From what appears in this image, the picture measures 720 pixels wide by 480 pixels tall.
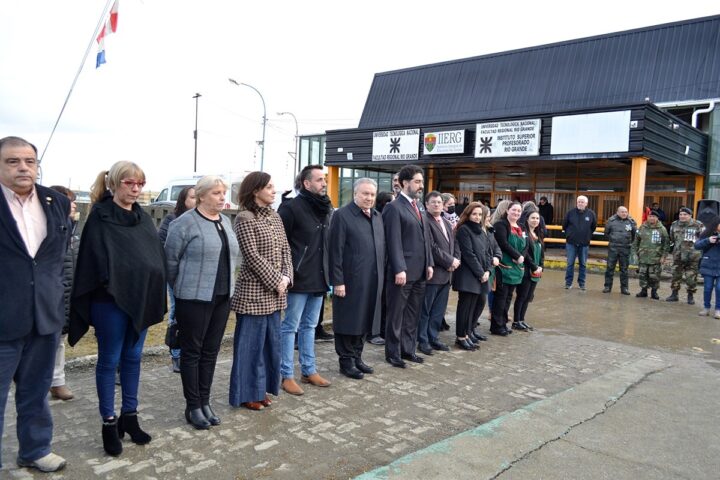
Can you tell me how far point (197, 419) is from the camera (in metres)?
3.86

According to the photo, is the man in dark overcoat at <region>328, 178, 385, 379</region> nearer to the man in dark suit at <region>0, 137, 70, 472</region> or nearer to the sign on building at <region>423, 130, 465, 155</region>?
the man in dark suit at <region>0, 137, 70, 472</region>

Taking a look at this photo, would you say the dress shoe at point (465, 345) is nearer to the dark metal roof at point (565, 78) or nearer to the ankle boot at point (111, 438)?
the ankle boot at point (111, 438)

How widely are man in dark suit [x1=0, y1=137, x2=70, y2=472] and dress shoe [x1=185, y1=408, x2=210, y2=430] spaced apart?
Answer: 85 centimetres

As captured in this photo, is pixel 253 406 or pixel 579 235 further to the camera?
pixel 579 235

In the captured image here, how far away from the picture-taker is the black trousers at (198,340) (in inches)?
151

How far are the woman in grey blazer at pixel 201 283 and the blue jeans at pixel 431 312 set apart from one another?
2857 mm

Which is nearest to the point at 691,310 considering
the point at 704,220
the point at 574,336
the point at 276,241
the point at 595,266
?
the point at 704,220

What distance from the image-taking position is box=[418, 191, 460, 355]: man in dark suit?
6.20 metres

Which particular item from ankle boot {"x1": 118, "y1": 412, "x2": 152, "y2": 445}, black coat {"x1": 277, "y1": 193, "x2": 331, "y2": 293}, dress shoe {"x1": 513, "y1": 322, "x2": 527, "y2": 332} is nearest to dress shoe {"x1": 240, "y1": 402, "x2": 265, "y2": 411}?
ankle boot {"x1": 118, "y1": 412, "x2": 152, "y2": 445}

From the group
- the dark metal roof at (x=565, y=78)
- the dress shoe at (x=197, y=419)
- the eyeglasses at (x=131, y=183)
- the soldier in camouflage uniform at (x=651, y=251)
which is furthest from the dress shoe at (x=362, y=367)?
the dark metal roof at (x=565, y=78)

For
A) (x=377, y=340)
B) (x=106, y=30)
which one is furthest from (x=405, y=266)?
(x=106, y=30)

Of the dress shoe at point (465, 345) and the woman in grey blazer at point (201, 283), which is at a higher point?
the woman in grey blazer at point (201, 283)

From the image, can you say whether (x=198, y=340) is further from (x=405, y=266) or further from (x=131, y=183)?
(x=405, y=266)

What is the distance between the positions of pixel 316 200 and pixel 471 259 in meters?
2.42
